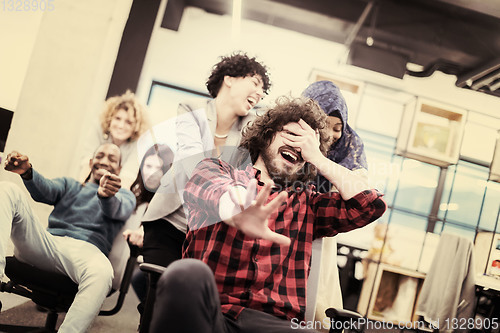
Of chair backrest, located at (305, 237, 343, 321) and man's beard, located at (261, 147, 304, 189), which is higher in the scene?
man's beard, located at (261, 147, 304, 189)

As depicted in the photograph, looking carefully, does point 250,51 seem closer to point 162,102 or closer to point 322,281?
point 162,102

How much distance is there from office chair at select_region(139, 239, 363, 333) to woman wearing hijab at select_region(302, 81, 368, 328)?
0.22 m

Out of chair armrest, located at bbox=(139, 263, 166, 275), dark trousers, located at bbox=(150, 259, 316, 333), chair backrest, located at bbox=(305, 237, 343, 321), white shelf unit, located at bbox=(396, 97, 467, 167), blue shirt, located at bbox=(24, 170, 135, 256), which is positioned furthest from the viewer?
white shelf unit, located at bbox=(396, 97, 467, 167)

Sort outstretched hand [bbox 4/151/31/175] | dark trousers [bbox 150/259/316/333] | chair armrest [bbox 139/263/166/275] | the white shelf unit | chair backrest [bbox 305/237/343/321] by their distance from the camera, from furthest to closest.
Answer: the white shelf unit < outstretched hand [bbox 4/151/31/175] < chair backrest [bbox 305/237/343/321] < chair armrest [bbox 139/263/166/275] < dark trousers [bbox 150/259/316/333]

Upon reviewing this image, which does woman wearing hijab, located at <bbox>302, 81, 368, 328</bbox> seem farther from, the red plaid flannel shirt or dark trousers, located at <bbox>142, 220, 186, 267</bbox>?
dark trousers, located at <bbox>142, 220, 186, 267</bbox>

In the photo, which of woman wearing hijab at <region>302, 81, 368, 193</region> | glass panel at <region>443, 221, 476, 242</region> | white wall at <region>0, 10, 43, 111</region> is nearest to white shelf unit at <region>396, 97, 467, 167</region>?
glass panel at <region>443, 221, 476, 242</region>

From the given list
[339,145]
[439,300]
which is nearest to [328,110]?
[339,145]

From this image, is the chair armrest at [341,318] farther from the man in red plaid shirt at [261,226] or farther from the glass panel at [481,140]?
the glass panel at [481,140]

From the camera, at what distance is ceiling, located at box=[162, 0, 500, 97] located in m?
2.23

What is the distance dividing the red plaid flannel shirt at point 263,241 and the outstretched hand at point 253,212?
0.27 feet

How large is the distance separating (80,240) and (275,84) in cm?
117

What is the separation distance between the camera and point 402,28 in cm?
232

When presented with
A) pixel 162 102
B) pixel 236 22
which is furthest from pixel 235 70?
pixel 162 102

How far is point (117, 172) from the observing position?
209 centimetres
